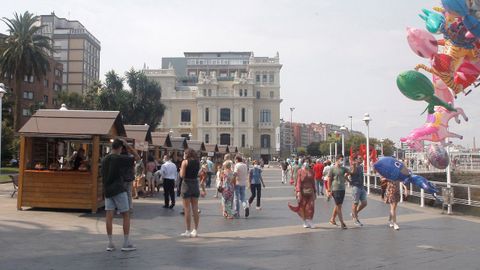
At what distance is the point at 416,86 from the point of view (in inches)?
431

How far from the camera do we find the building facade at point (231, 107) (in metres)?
106

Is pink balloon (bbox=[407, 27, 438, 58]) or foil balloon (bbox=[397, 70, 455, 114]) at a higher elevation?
pink balloon (bbox=[407, 27, 438, 58])

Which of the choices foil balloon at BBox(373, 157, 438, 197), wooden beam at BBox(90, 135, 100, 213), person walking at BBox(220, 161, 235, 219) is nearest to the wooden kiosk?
wooden beam at BBox(90, 135, 100, 213)

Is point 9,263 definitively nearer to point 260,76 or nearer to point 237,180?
point 237,180

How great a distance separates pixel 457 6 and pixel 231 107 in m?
97.2

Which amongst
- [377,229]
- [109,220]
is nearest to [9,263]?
[109,220]

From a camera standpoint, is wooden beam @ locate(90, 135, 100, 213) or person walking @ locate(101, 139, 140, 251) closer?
person walking @ locate(101, 139, 140, 251)

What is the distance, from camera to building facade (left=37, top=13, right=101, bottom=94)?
10131cm

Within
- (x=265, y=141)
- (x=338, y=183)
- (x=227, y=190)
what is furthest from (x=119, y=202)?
(x=265, y=141)

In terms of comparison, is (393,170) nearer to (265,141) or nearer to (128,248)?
(128,248)

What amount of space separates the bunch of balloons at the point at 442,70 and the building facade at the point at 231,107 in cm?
8958

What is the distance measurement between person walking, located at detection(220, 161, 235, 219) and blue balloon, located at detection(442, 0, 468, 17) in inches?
277

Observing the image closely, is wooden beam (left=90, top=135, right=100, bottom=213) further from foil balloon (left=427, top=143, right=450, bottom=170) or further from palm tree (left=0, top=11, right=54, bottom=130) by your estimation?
palm tree (left=0, top=11, right=54, bottom=130)

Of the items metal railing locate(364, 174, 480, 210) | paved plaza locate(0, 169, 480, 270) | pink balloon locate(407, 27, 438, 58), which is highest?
pink balloon locate(407, 27, 438, 58)
